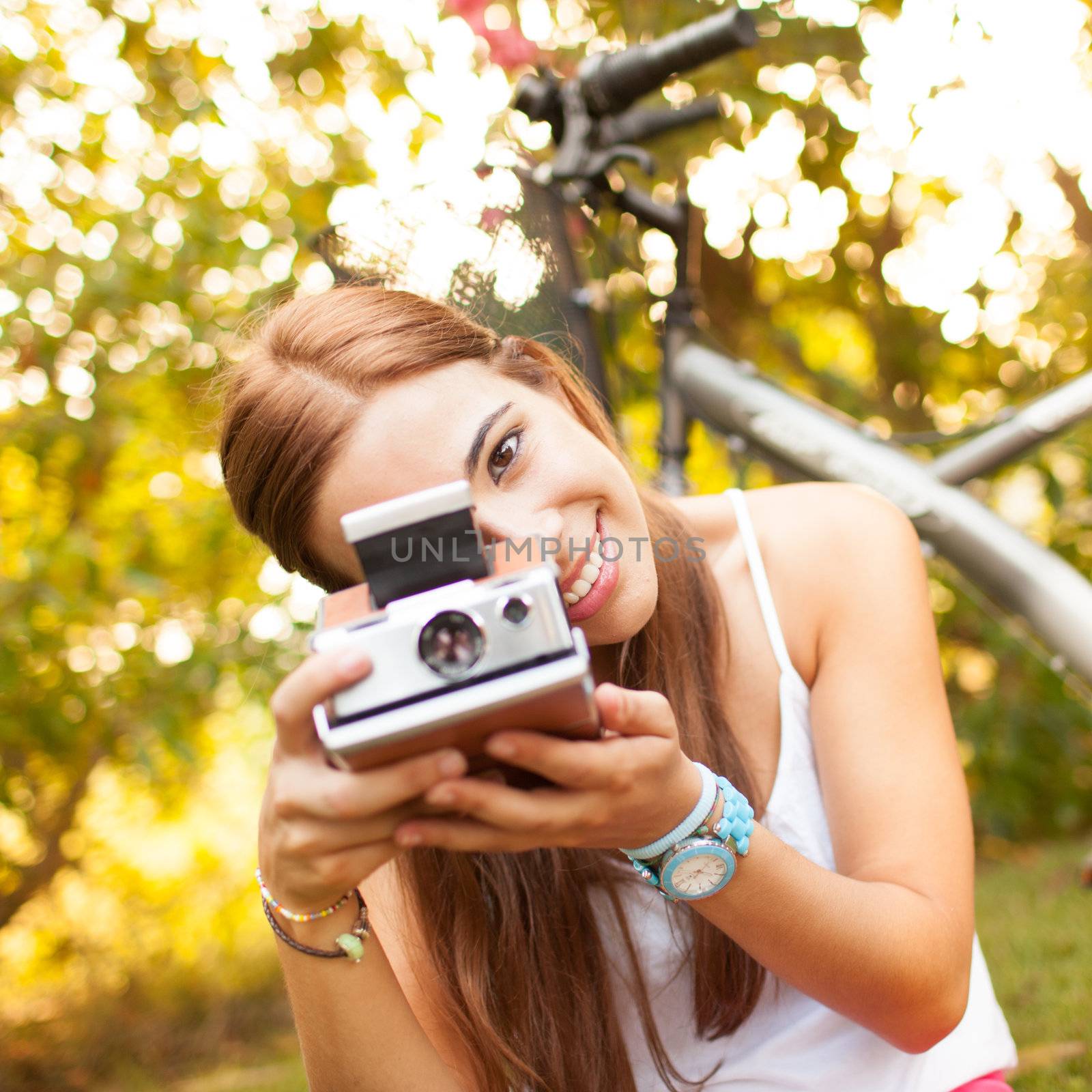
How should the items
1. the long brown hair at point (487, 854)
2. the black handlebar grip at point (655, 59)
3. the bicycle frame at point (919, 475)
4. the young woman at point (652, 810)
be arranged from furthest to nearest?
the black handlebar grip at point (655, 59), the bicycle frame at point (919, 475), the long brown hair at point (487, 854), the young woman at point (652, 810)

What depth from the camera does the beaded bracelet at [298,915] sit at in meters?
1.03

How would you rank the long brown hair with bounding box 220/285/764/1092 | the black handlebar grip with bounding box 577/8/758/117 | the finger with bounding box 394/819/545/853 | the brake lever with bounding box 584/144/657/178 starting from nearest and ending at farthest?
the finger with bounding box 394/819/545/853 < the long brown hair with bounding box 220/285/764/1092 < the black handlebar grip with bounding box 577/8/758/117 < the brake lever with bounding box 584/144/657/178

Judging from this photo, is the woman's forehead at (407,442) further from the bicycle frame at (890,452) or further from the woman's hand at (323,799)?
the bicycle frame at (890,452)

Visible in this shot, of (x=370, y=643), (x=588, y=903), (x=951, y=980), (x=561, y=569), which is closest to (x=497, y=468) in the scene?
(x=561, y=569)

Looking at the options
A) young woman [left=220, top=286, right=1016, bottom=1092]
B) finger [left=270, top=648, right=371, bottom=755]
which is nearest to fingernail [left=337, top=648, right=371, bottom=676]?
finger [left=270, top=648, right=371, bottom=755]

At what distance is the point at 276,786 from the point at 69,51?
2497 millimetres

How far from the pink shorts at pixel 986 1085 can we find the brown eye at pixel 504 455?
1.02 meters

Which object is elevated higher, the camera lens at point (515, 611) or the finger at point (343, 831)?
the camera lens at point (515, 611)

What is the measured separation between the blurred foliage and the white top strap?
667 millimetres

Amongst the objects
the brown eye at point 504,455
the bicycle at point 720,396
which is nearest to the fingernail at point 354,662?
the brown eye at point 504,455

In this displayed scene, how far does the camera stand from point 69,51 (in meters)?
2.62

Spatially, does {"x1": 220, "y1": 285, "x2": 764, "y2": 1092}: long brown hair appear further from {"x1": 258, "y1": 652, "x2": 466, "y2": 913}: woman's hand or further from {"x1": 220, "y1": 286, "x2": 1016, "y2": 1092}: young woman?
{"x1": 258, "y1": 652, "x2": 466, "y2": 913}: woman's hand

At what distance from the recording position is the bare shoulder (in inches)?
58.2

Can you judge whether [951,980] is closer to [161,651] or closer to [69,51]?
[161,651]
